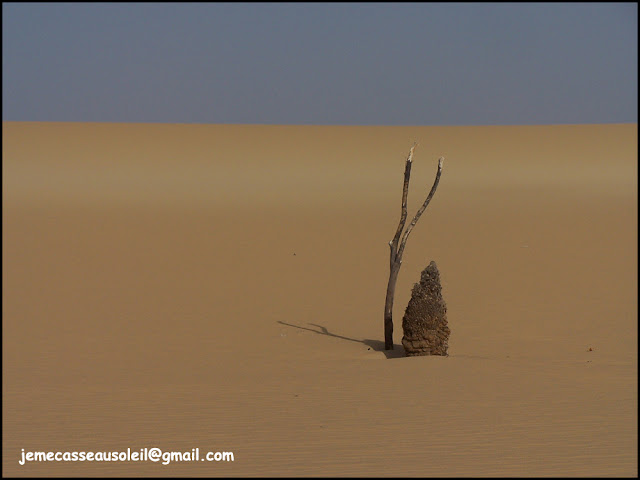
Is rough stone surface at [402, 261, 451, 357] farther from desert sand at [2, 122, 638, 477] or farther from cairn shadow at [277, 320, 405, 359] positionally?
cairn shadow at [277, 320, 405, 359]

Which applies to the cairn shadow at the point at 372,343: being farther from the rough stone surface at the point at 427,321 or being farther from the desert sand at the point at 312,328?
the rough stone surface at the point at 427,321

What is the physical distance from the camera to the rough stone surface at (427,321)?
11.2 metres

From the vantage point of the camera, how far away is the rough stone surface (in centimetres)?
1117

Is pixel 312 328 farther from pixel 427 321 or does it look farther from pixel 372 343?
pixel 427 321

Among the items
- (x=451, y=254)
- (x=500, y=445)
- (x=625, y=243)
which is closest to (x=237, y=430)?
(x=500, y=445)

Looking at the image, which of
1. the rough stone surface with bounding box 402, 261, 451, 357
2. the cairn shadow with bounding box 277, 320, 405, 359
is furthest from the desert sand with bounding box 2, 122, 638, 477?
the rough stone surface with bounding box 402, 261, 451, 357

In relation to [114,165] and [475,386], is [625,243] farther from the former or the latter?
[114,165]

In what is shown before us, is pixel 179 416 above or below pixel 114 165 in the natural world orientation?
below

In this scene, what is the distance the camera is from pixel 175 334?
44.9 ft

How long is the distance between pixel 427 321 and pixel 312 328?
3532mm

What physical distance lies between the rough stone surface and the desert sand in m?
0.31

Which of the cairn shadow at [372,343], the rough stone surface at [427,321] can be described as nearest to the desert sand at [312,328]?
the cairn shadow at [372,343]

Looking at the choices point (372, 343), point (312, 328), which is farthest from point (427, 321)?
point (312, 328)

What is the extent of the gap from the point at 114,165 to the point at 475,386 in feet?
127
